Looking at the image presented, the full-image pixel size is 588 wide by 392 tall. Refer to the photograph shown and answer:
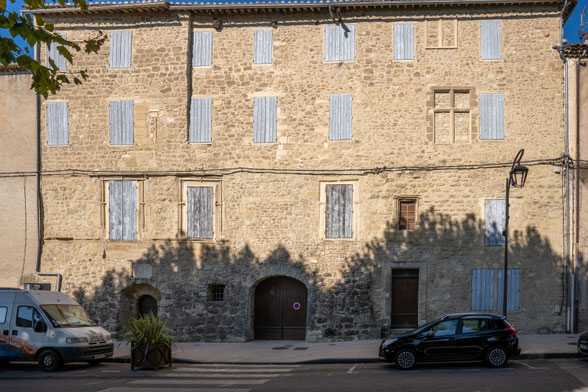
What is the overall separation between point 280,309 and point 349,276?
8.89ft

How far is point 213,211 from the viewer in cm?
2000

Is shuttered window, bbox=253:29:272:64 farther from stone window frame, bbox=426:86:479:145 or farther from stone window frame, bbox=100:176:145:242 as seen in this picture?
stone window frame, bbox=100:176:145:242

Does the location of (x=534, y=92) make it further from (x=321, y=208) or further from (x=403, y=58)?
(x=321, y=208)

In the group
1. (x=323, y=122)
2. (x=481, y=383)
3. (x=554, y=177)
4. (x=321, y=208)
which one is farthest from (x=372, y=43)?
(x=481, y=383)

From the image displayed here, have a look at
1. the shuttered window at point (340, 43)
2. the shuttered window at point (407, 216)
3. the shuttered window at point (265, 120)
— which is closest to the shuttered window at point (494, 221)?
the shuttered window at point (407, 216)

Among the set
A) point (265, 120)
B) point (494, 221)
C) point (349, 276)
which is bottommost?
point (349, 276)

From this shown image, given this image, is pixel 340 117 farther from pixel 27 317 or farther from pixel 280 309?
pixel 27 317

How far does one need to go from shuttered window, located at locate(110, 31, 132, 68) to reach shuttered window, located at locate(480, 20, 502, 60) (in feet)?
39.7

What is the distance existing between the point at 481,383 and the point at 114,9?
16.6m

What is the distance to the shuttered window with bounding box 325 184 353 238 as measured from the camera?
64.0ft

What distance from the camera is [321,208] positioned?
1964 centimetres

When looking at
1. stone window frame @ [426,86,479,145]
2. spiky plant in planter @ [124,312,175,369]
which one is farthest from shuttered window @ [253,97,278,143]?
spiky plant in planter @ [124,312,175,369]

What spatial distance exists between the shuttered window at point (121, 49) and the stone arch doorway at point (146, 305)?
27.0 ft

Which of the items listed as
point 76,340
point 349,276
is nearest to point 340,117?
point 349,276
